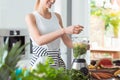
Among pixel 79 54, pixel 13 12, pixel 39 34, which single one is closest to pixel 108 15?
pixel 13 12

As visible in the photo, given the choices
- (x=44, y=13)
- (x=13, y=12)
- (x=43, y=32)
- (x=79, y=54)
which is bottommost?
(x=79, y=54)

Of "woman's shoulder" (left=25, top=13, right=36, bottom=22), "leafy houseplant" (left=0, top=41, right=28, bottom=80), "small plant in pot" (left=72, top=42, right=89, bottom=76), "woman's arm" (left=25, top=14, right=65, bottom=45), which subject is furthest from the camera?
"woman's shoulder" (left=25, top=13, right=36, bottom=22)

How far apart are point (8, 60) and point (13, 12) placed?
2248 mm

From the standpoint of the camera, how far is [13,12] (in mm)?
2785

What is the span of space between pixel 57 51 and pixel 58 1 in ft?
5.79

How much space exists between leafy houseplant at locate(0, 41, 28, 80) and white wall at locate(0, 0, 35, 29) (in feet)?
7.12

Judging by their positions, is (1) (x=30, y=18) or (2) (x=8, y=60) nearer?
(2) (x=8, y=60)

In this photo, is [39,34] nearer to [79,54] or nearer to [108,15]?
[79,54]

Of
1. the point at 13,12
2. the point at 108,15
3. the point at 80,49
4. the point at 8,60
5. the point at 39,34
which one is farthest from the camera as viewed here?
the point at 108,15

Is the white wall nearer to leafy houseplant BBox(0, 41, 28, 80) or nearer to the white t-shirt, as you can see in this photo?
the white t-shirt

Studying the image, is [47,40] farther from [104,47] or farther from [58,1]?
[104,47]

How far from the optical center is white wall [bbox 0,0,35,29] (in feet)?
8.95

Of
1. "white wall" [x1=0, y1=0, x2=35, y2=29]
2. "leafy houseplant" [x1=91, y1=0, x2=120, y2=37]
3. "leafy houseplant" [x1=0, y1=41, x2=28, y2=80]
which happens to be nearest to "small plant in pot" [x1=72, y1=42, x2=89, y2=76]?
"leafy houseplant" [x1=0, y1=41, x2=28, y2=80]

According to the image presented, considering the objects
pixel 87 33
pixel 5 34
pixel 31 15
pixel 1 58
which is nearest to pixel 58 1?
pixel 87 33
